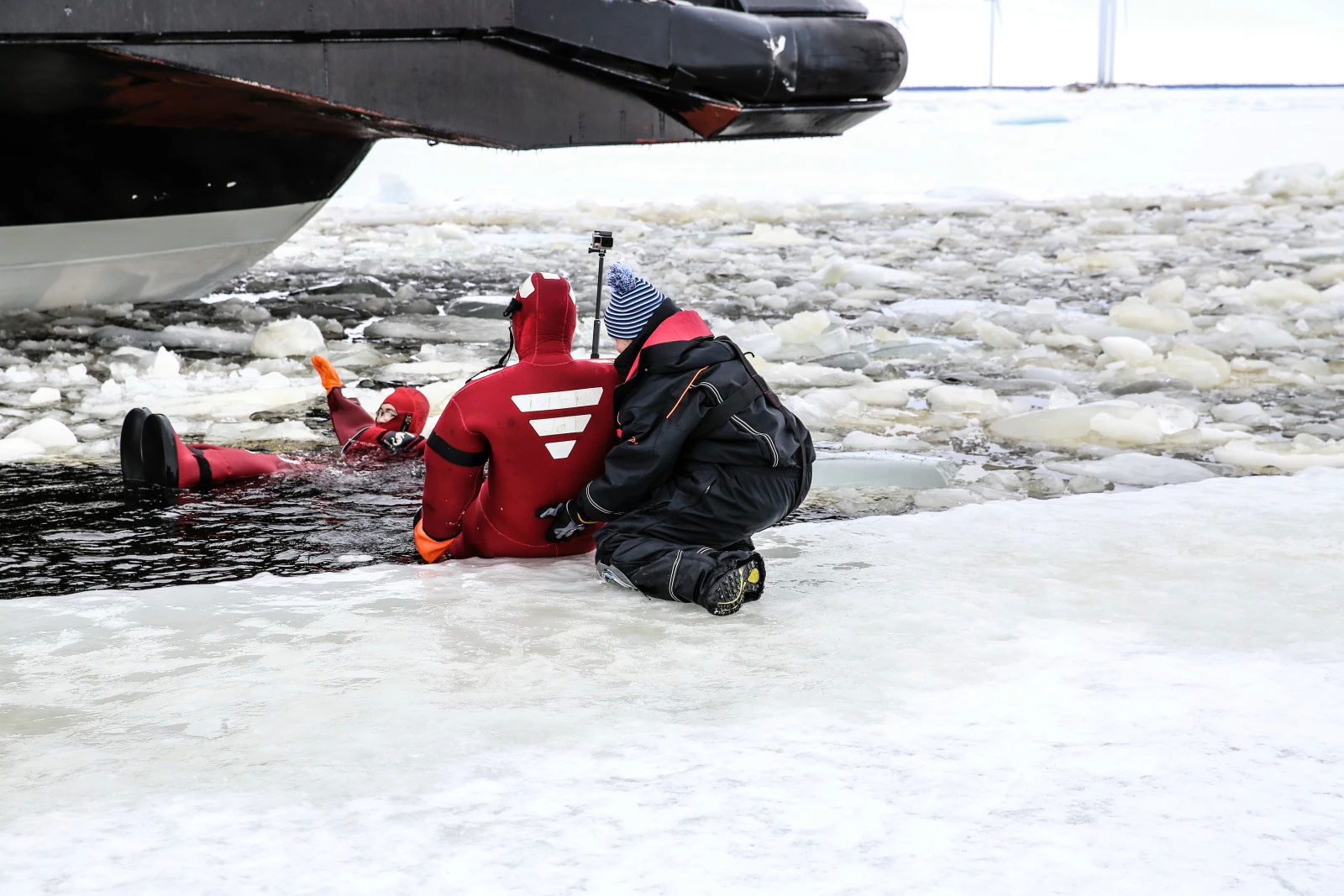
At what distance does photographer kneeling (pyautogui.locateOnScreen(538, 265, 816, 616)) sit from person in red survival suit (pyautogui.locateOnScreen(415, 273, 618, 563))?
0.11 meters

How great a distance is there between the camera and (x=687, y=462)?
2.83 m

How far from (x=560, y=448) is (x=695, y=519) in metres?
0.38

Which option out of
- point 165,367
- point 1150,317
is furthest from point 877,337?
point 165,367

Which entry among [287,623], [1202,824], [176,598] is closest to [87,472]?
[176,598]

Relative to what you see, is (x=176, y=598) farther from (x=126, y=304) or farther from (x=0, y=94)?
(x=126, y=304)

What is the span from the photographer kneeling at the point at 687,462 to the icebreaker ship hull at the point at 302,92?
279 cm

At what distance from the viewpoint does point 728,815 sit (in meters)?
1.82

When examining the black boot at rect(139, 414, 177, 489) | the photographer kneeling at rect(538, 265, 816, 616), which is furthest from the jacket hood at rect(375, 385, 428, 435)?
the photographer kneeling at rect(538, 265, 816, 616)

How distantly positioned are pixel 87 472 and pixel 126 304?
3.70m

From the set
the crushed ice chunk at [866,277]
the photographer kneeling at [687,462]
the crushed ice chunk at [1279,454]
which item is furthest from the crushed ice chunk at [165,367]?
the crushed ice chunk at [866,277]

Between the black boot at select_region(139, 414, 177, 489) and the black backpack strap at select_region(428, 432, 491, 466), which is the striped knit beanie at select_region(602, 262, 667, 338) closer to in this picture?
the black backpack strap at select_region(428, 432, 491, 466)

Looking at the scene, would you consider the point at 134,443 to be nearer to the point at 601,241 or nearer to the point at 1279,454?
the point at 601,241

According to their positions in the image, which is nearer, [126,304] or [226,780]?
[226,780]

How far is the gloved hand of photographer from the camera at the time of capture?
10.1ft
